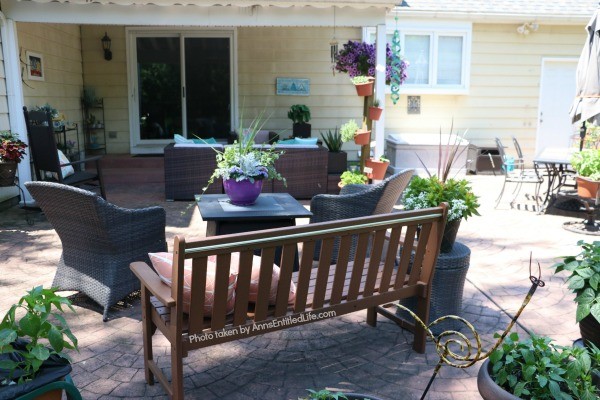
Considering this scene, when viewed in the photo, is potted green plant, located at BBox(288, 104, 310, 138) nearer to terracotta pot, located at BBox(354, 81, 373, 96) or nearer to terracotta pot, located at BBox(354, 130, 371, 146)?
terracotta pot, located at BBox(354, 130, 371, 146)

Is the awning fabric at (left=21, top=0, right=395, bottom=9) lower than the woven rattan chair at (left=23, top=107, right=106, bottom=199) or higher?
higher

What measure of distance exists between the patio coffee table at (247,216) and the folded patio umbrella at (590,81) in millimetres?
4303

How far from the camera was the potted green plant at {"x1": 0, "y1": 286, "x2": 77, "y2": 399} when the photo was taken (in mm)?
2020

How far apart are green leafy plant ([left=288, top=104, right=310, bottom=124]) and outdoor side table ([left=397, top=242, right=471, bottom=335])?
7.34 meters

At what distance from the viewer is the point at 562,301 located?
429 centimetres

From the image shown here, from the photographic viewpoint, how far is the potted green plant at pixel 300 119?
10.6 m

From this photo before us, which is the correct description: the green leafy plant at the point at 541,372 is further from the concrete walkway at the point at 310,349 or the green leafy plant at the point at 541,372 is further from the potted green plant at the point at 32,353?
the potted green plant at the point at 32,353

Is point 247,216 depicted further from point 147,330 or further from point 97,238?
point 147,330

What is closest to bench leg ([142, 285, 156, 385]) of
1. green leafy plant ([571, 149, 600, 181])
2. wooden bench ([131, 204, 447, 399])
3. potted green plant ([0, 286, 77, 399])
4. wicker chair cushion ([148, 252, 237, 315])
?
wooden bench ([131, 204, 447, 399])

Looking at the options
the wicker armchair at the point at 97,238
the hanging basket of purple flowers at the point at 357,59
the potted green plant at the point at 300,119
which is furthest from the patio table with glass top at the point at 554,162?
the wicker armchair at the point at 97,238

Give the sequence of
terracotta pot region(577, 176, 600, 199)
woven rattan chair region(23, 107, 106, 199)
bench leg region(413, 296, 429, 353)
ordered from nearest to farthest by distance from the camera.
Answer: bench leg region(413, 296, 429, 353), terracotta pot region(577, 176, 600, 199), woven rattan chair region(23, 107, 106, 199)

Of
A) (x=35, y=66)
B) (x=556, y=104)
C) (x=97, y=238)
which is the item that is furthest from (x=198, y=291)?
(x=556, y=104)

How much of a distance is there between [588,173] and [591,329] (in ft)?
12.4

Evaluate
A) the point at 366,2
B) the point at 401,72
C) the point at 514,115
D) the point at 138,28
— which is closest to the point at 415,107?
the point at 514,115
